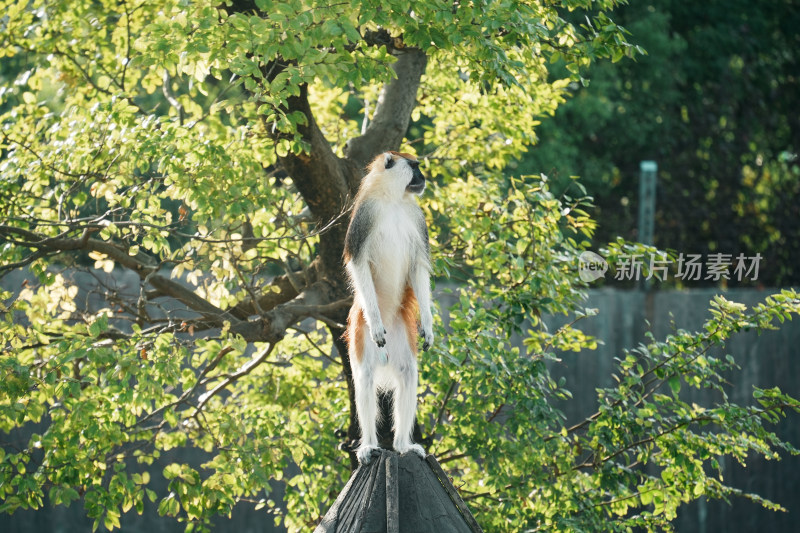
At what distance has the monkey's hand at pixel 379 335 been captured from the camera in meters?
3.22

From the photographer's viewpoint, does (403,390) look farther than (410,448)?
Yes

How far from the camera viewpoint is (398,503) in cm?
267

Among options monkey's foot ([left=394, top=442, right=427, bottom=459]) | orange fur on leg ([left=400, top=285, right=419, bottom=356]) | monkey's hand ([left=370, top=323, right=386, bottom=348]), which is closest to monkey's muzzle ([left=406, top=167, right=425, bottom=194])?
orange fur on leg ([left=400, top=285, right=419, bottom=356])

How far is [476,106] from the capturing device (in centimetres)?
501

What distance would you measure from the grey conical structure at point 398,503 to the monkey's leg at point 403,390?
438 millimetres

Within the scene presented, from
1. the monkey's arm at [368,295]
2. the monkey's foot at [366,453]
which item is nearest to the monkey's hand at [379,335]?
the monkey's arm at [368,295]

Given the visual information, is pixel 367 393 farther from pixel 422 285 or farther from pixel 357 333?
pixel 422 285

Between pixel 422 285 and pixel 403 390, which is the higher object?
pixel 422 285

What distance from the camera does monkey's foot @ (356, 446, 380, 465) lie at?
3.06m

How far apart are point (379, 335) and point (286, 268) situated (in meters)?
1.50

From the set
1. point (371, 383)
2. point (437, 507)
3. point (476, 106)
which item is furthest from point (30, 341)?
point (476, 106)

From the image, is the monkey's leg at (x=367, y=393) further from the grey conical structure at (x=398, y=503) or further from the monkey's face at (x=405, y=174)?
the monkey's face at (x=405, y=174)

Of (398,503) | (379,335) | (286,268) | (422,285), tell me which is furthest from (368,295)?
(286,268)

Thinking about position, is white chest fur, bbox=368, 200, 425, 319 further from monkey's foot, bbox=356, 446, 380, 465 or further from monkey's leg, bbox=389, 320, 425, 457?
monkey's foot, bbox=356, 446, 380, 465
